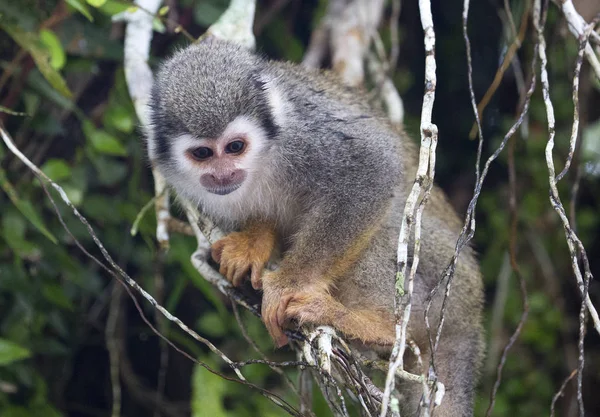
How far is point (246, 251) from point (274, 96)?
0.71m

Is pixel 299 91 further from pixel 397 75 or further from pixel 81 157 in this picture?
pixel 397 75

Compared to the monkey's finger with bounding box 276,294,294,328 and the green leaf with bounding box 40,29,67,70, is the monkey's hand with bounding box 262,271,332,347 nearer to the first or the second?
the monkey's finger with bounding box 276,294,294,328

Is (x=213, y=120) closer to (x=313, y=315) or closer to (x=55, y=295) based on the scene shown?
(x=313, y=315)

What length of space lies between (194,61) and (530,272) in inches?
143

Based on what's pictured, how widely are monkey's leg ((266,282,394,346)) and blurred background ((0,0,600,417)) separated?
947 millimetres

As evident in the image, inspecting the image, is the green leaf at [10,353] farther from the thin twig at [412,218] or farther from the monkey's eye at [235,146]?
the thin twig at [412,218]

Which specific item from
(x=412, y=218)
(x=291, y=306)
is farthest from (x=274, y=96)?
(x=412, y=218)

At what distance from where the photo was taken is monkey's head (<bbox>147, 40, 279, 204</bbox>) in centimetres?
268

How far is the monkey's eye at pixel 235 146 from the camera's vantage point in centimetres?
284

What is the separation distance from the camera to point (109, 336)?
404cm

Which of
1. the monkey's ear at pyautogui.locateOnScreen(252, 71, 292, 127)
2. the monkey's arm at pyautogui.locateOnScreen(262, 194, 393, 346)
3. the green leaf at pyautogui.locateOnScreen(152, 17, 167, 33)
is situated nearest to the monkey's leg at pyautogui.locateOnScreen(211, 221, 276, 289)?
the monkey's arm at pyautogui.locateOnScreen(262, 194, 393, 346)

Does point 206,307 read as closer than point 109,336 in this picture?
No

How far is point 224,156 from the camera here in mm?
2863

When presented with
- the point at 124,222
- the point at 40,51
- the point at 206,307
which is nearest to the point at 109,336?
the point at 124,222
